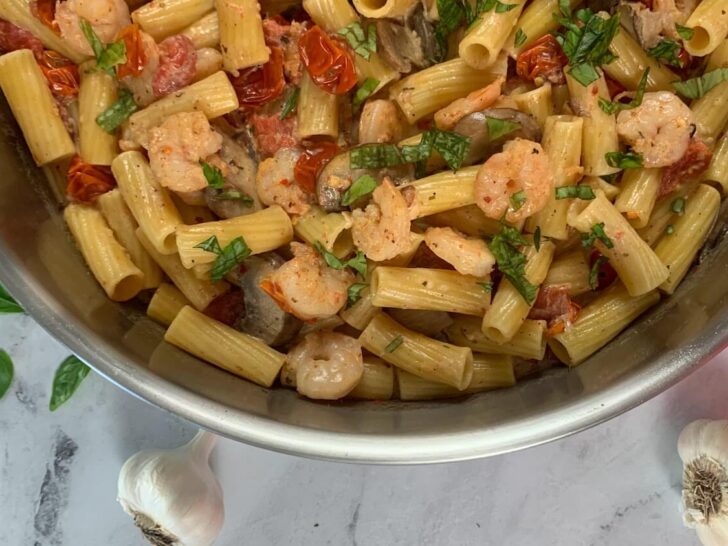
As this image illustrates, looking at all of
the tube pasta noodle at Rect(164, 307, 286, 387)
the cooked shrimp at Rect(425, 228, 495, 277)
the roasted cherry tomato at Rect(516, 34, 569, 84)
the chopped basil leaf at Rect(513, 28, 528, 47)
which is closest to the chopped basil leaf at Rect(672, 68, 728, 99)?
the roasted cherry tomato at Rect(516, 34, 569, 84)

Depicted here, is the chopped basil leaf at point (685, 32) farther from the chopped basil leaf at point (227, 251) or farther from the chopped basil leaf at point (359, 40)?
the chopped basil leaf at point (227, 251)

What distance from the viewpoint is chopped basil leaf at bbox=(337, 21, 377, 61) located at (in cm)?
199

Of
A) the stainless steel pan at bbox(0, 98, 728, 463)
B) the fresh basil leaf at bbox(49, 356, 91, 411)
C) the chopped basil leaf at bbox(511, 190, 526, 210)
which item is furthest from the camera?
the fresh basil leaf at bbox(49, 356, 91, 411)

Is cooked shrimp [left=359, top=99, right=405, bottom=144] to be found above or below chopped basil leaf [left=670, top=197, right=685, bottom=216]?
above

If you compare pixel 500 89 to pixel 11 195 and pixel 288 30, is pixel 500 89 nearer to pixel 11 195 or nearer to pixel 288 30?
pixel 288 30

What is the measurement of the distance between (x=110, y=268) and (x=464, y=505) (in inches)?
54.1

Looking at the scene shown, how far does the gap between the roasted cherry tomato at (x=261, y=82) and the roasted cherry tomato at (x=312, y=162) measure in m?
0.19

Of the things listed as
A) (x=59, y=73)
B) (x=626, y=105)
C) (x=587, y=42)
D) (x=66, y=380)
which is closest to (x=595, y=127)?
(x=626, y=105)

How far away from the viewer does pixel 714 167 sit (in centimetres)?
200

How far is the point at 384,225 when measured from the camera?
74.3 inches

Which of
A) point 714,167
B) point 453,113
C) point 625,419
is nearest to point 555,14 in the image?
point 453,113

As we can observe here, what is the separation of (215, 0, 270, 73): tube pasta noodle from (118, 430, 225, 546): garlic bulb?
3.86 feet

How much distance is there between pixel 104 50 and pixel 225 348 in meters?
0.83

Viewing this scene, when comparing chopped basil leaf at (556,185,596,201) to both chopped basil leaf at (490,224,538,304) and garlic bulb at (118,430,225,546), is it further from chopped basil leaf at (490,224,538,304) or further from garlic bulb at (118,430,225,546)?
garlic bulb at (118,430,225,546)
